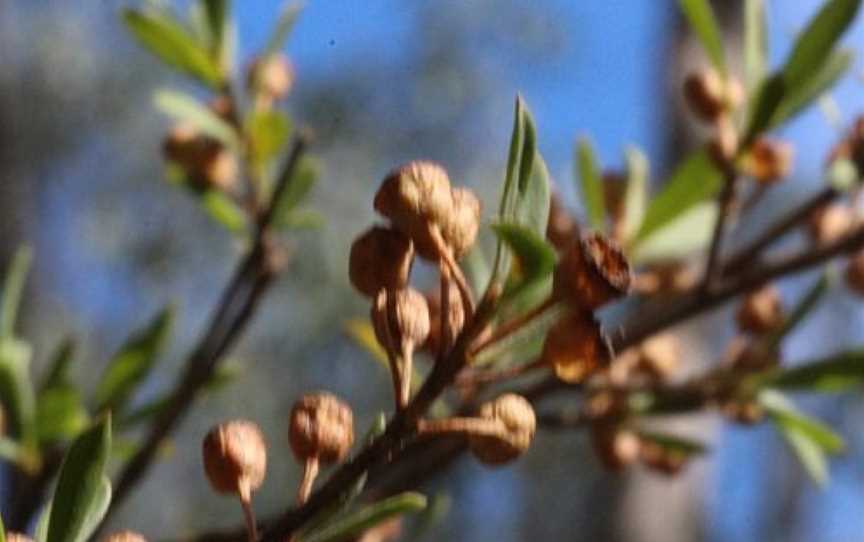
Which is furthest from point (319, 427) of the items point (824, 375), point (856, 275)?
point (856, 275)

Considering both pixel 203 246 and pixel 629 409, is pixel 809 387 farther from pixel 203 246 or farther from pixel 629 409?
pixel 203 246

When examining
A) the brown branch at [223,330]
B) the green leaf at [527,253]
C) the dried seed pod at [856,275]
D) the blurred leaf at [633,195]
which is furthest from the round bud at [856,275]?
the green leaf at [527,253]

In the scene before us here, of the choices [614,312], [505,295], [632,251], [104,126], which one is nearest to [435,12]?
[104,126]

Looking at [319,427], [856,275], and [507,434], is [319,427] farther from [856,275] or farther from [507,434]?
[856,275]

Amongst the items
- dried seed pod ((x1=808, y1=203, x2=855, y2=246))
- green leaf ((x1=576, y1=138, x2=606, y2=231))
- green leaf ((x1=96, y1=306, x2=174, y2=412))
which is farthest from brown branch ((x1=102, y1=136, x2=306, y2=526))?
dried seed pod ((x1=808, y1=203, x2=855, y2=246))

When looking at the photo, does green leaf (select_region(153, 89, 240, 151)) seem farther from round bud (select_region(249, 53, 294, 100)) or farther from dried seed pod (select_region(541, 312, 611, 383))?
dried seed pod (select_region(541, 312, 611, 383))

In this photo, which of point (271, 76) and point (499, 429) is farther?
point (271, 76)
